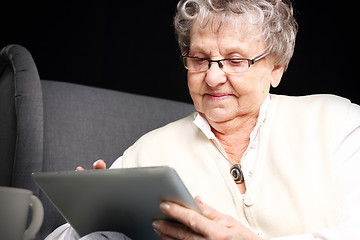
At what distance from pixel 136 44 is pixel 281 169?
5.73 ft

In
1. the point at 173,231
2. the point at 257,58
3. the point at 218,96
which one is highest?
the point at 257,58

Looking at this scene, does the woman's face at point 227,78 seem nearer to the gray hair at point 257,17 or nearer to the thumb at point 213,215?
the gray hair at point 257,17

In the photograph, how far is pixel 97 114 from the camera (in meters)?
2.20

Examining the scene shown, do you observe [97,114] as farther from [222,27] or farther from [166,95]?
A: [166,95]

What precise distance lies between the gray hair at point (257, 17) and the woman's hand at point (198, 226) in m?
0.63

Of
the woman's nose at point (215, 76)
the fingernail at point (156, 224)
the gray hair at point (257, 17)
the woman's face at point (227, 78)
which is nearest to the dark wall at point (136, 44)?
the gray hair at point (257, 17)

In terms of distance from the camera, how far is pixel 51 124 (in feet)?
6.73

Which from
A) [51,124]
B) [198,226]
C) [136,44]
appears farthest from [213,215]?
[136,44]

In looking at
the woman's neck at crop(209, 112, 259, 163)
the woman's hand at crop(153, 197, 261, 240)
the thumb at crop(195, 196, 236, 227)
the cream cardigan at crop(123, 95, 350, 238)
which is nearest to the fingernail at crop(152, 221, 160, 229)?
the woman's hand at crop(153, 197, 261, 240)

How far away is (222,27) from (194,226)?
2.28ft

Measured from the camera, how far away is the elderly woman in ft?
5.16

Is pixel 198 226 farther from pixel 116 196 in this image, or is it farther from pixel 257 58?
pixel 257 58

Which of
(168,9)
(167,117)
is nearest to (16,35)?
(168,9)

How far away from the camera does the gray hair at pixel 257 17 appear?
1698 millimetres
